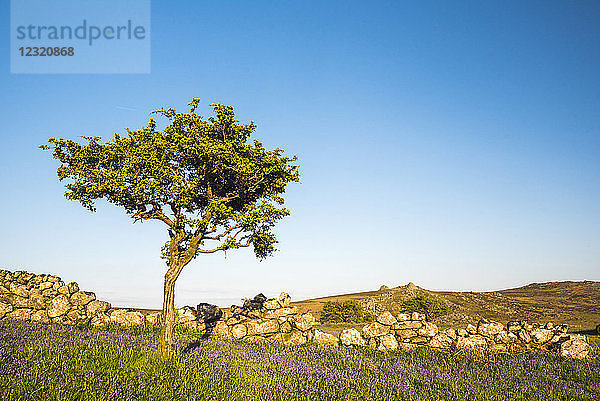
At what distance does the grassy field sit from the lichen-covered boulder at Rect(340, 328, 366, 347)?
97.7 inches

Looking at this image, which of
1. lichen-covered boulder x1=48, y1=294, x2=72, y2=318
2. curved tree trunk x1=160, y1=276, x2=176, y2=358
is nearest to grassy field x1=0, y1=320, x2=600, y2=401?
curved tree trunk x1=160, y1=276, x2=176, y2=358

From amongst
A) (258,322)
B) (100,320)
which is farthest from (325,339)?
(100,320)

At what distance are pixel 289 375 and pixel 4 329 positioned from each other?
34.6ft

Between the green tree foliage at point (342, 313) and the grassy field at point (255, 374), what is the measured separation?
2094cm

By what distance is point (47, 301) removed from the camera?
2053 centimetres

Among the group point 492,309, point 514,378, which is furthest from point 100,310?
point 492,309

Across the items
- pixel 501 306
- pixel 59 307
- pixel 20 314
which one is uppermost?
pixel 59 307

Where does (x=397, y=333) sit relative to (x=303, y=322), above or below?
below

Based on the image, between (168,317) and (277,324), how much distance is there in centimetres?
726

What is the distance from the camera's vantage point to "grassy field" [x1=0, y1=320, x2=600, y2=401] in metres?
7.71

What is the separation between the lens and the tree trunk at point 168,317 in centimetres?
1102

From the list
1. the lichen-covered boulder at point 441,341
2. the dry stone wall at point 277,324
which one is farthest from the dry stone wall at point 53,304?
the lichen-covered boulder at point 441,341

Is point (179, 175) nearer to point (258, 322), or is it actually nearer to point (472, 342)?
point (258, 322)

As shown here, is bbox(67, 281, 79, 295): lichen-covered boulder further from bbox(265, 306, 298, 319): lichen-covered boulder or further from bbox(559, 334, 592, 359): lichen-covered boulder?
bbox(559, 334, 592, 359): lichen-covered boulder
